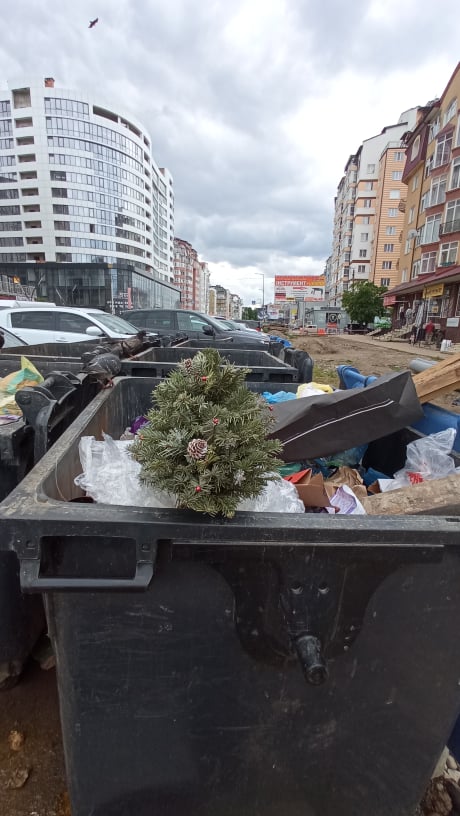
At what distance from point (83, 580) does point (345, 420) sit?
5.05 ft

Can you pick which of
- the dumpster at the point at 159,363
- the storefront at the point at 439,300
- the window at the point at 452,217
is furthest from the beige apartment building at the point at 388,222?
the dumpster at the point at 159,363

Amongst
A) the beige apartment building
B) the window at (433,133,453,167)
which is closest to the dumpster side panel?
the window at (433,133,453,167)

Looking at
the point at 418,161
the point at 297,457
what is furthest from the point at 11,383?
the point at 418,161

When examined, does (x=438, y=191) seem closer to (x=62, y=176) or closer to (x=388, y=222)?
(x=388, y=222)

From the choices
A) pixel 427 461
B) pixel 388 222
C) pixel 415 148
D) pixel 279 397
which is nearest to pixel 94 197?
pixel 388 222

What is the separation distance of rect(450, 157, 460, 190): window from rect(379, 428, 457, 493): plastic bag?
34.0 meters

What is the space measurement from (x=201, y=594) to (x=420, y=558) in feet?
1.97

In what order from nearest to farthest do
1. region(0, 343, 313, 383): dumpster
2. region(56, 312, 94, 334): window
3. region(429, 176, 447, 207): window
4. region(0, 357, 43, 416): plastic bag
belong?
region(0, 357, 43, 416): plastic bag → region(0, 343, 313, 383): dumpster → region(56, 312, 94, 334): window → region(429, 176, 447, 207): window

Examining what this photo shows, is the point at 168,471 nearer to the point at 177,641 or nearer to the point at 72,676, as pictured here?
the point at 177,641

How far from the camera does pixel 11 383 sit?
2514 mm

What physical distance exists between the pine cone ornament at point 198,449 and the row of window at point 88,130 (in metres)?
80.8

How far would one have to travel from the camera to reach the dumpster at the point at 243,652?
→ 103cm

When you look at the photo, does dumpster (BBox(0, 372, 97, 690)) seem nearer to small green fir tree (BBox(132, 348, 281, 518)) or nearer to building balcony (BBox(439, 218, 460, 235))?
small green fir tree (BBox(132, 348, 281, 518))

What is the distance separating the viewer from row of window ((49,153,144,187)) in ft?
212
